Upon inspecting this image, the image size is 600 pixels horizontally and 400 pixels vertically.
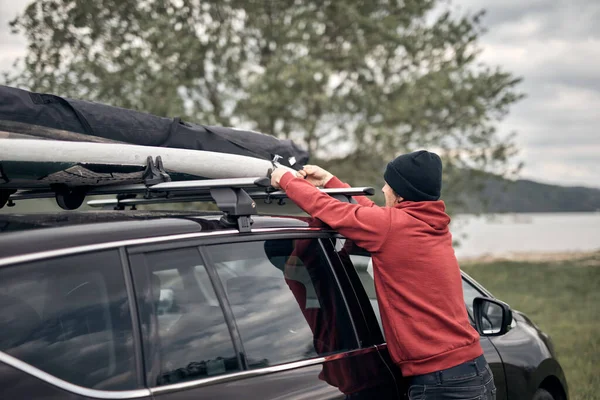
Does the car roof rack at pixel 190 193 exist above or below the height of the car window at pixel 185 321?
above

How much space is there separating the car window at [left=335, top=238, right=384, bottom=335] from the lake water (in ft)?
39.1

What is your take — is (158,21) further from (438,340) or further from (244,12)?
(438,340)

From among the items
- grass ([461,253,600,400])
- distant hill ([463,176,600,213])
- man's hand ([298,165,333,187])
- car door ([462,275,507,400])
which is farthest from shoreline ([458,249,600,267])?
man's hand ([298,165,333,187])

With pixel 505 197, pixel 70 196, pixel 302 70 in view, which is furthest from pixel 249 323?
pixel 505 197

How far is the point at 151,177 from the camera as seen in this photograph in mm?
2801

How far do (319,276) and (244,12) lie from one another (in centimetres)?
1248

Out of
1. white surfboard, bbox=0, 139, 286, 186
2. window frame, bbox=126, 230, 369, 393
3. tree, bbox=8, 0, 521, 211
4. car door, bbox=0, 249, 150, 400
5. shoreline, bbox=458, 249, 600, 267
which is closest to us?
car door, bbox=0, 249, 150, 400

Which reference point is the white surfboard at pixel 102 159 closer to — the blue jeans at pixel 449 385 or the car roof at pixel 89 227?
the car roof at pixel 89 227

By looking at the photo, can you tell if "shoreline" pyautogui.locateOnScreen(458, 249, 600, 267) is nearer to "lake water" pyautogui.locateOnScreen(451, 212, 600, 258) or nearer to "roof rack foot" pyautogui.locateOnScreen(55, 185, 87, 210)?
"lake water" pyautogui.locateOnScreen(451, 212, 600, 258)

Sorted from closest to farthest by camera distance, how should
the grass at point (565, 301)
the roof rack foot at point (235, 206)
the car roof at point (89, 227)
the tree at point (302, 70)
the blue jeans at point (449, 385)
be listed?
the car roof at point (89, 227)
the roof rack foot at point (235, 206)
the blue jeans at point (449, 385)
the grass at point (565, 301)
the tree at point (302, 70)

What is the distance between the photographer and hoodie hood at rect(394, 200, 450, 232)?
314 cm

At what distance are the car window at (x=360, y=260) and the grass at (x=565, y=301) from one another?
3.60 metres

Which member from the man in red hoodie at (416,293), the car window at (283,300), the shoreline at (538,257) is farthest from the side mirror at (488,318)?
the shoreline at (538,257)

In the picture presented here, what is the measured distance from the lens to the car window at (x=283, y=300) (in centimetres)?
258
